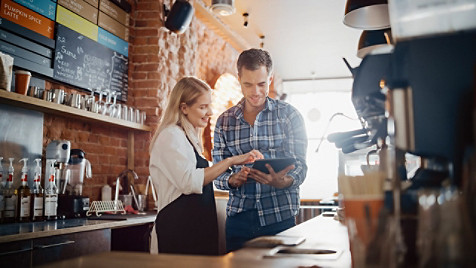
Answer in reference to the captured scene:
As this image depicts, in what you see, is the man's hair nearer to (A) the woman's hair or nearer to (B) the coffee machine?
(A) the woman's hair

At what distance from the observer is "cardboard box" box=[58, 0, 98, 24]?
3.10m

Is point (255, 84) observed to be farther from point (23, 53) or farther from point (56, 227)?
point (23, 53)

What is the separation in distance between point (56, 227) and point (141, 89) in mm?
1809

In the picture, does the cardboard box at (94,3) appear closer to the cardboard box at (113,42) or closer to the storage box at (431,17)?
the cardboard box at (113,42)

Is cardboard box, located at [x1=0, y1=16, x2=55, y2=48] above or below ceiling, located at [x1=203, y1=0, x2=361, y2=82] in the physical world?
below

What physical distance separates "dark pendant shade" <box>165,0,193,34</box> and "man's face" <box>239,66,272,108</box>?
168 cm

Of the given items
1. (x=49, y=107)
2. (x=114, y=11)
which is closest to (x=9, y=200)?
(x=49, y=107)

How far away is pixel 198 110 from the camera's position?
208 cm

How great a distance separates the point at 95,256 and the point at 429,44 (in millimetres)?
739

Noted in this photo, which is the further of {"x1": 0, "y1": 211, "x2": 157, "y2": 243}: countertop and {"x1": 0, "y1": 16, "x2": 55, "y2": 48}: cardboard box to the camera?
{"x1": 0, "y1": 16, "x2": 55, "y2": 48}: cardboard box

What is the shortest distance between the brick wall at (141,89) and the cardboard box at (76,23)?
48 centimetres

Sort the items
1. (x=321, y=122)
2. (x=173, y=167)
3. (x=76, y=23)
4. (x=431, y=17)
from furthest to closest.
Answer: (x=321, y=122) < (x=76, y=23) < (x=173, y=167) < (x=431, y=17)

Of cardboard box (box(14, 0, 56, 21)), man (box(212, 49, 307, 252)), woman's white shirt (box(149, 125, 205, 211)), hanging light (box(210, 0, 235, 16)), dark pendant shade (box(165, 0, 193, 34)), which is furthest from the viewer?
hanging light (box(210, 0, 235, 16))

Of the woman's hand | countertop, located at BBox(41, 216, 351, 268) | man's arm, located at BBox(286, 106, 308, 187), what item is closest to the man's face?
man's arm, located at BBox(286, 106, 308, 187)
